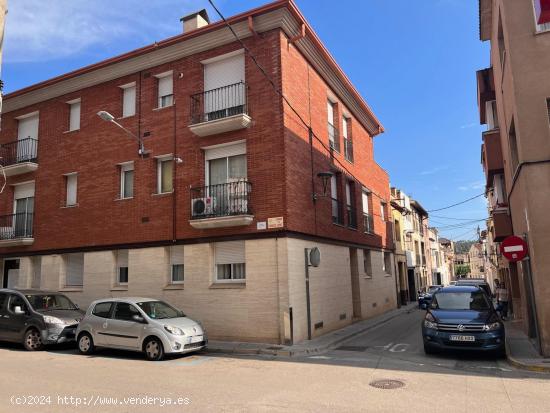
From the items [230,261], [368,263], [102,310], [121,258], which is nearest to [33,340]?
[102,310]

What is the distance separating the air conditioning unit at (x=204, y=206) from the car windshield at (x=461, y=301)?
6930 mm

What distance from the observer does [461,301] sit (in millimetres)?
11266

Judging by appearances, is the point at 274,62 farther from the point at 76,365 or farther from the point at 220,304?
the point at 76,365

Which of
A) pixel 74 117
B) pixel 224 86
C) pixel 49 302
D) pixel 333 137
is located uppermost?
pixel 74 117

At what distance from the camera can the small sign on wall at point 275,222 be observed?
12773 millimetres

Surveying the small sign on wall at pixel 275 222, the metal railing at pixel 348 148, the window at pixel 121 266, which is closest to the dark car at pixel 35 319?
the window at pixel 121 266

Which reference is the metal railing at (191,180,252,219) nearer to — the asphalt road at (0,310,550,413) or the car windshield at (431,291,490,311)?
the asphalt road at (0,310,550,413)

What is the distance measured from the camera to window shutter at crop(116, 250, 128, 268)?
15.7m

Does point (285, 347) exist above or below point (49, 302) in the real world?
below

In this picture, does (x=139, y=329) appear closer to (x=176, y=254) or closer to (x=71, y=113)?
(x=176, y=254)

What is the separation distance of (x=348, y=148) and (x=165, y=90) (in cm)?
858

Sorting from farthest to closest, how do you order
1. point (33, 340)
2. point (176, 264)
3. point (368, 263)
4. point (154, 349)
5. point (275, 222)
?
1. point (368, 263)
2. point (176, 264)
3. point (275, 222)
4. point (33, 340)
5. point (154, 349)

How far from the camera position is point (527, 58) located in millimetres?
10688

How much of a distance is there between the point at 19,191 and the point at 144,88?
7709 millimetres
